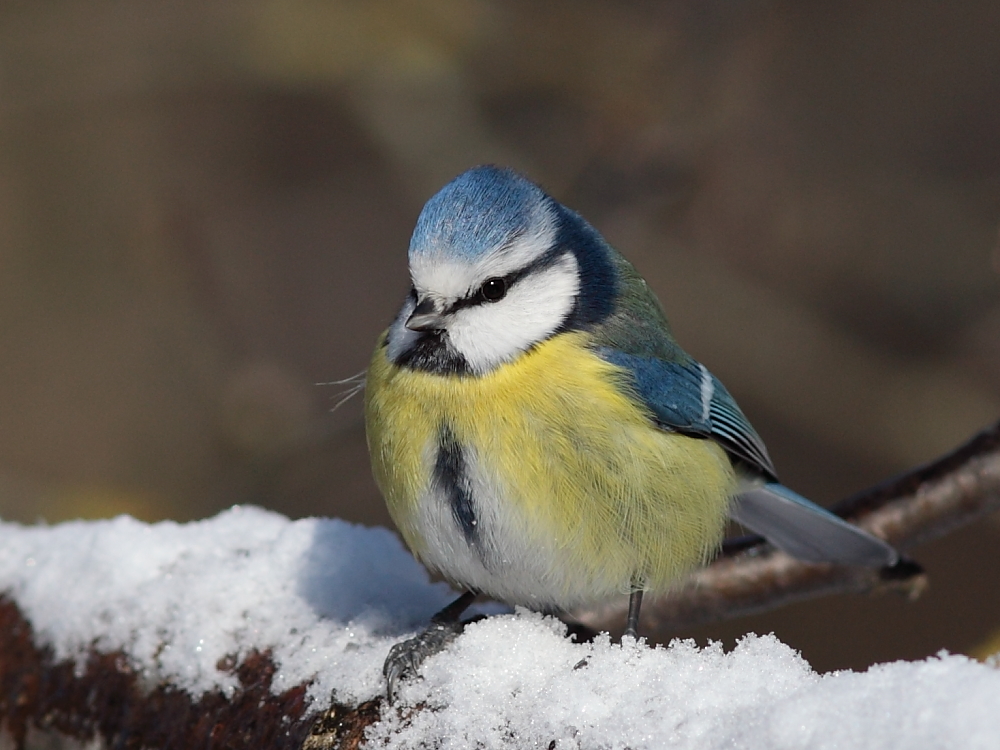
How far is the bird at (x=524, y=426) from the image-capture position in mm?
1648

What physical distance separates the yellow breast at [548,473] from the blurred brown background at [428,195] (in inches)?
49.8

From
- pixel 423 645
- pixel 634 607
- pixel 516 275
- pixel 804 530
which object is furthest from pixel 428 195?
pixel 423 645

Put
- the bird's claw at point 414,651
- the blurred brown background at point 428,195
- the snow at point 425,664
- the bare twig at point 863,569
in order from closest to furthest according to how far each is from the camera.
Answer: the snow at point 425,664 → the bird's claw at point 414,651 → the bare twig at point 863,569 → the blurred brown background at point 428,195

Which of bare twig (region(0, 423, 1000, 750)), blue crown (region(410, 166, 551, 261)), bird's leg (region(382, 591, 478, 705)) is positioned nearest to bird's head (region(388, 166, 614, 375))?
blue crown (region(410, 166, 551, 261))

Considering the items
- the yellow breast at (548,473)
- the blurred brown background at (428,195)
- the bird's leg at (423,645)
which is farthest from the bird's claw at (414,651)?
the blurred brown background at (428,195)

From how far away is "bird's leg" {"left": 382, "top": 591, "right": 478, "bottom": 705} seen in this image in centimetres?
140

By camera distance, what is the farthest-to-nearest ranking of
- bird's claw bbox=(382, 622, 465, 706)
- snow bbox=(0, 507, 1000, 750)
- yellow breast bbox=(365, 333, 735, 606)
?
1. yellow breast bbox=(365, 333, 735, 606)
2. bird's claw bbox=(382, 622, 465, 706)
3. snow bbox=(0, 507, 1000, 750)

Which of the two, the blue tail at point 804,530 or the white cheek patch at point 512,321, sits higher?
the white cheek patch at point 512,321

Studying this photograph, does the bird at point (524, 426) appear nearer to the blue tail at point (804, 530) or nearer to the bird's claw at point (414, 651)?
the bird's claw at point (414, 651)

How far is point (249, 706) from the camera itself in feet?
4.84

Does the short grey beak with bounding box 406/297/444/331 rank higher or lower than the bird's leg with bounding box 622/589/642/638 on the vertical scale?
higher

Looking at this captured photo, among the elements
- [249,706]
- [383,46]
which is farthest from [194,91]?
[249,706]

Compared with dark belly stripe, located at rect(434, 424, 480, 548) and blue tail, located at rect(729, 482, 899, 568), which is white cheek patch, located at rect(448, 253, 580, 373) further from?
blue tail, located at rect(729, 482, 899, 568)

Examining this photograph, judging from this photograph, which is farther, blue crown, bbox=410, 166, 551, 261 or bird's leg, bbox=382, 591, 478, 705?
blue crown, bbox=410, 166, 551, 261
